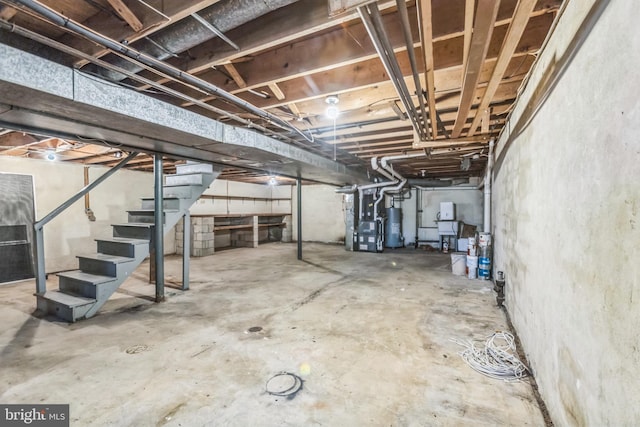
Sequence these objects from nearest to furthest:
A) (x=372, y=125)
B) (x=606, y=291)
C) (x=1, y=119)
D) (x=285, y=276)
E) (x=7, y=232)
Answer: (x=606, y=291) → (x=1, y=119) → (x=372, y=125) → (x=7, y=232) → (x=285, y=276)

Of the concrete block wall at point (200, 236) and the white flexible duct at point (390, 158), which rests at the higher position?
the white flexible duct at point (390, 158)

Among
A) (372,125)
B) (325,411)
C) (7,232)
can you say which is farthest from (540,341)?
(7,232)

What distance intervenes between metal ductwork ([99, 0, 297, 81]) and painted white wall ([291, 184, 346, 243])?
7796mm

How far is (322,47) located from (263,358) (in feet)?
7.19

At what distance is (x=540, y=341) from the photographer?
1693mm

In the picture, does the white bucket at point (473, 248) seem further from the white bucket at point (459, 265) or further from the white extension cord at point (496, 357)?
the white extension cord at point (496, 357)

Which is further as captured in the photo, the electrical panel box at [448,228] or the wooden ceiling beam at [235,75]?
the electrical panel box at [448,228]

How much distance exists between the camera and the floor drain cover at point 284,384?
68.8 inches

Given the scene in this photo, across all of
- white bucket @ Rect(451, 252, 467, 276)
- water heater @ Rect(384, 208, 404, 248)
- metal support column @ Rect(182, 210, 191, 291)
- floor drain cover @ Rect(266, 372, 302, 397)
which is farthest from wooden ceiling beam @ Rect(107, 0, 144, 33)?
water heater @ Rect(384, 208, 404, 248)

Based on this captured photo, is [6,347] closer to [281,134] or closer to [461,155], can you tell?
[281,134]

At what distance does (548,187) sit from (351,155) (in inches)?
138

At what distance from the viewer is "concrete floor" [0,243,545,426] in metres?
1.59

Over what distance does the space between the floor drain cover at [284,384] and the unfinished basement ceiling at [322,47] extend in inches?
76.2

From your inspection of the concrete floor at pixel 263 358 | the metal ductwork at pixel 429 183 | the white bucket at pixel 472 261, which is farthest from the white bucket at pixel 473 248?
the metal ductwork at pixel 429 183
